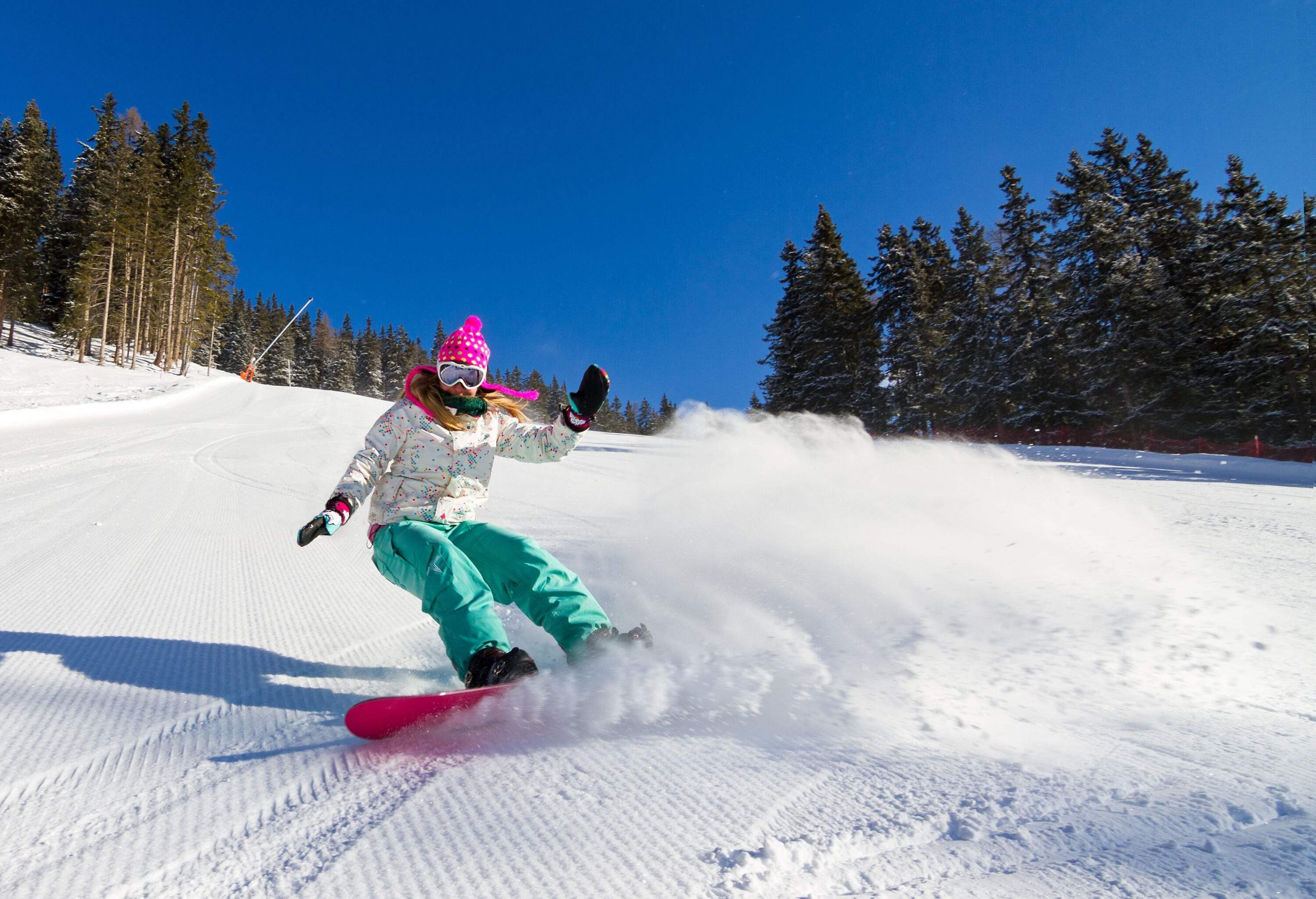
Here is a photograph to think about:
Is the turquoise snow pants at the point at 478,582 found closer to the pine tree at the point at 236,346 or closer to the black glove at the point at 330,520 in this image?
the black glove at the point at 330,520

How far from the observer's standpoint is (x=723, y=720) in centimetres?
170

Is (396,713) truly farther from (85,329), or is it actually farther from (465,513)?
(85,329)

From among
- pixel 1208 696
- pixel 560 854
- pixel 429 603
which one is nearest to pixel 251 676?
pixel 429 603

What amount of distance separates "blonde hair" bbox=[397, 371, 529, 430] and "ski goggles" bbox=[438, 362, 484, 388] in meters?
0.05

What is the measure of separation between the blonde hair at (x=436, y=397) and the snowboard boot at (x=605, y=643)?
1.16m

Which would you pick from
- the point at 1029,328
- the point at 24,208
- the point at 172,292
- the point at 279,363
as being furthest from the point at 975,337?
the point at 279,363

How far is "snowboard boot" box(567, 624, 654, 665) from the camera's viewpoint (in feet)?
6.77

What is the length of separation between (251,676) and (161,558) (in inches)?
86.7

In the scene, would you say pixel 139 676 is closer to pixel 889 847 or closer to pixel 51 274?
pixel 889 847

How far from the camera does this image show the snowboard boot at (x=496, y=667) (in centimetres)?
181

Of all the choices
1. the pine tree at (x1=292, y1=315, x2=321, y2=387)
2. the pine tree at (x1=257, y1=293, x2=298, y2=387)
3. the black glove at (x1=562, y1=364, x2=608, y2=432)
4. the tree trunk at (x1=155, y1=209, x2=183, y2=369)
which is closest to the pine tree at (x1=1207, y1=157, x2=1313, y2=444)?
the black glove at (x1=562, y1=364, x2=608, y2=432)

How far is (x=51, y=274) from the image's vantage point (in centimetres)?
4162

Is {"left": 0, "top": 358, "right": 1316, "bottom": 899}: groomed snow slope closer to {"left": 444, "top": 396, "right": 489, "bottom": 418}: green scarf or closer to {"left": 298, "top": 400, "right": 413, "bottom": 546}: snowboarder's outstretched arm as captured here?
{"left": 298, "top": 400, "right": 413, "bottom": 546}: snowboarder's outstretched arm

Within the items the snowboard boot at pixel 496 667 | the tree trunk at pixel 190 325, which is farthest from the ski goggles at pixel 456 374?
the tree trunk at pixel 190 325
